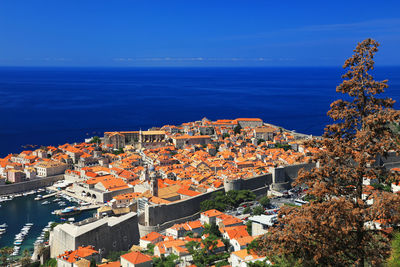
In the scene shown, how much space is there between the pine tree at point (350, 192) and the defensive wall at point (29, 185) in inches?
904

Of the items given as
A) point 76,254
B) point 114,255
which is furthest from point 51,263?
point 114,255

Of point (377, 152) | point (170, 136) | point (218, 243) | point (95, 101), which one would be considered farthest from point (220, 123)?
point (95, 101)

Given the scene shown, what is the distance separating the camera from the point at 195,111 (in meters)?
59.8

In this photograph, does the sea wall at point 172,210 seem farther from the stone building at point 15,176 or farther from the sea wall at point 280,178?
the stone building at point 15,176

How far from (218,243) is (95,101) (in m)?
62.9

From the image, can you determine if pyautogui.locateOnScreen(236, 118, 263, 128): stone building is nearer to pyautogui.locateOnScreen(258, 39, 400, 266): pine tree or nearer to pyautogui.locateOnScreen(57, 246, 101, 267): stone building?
pyautogui.locateOnScreen(57, 246, 101, 267): stone building

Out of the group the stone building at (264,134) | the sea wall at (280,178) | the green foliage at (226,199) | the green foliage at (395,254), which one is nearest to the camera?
the green foliage at (395,254)

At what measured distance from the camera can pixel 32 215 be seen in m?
20.3

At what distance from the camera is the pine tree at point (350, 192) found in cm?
367

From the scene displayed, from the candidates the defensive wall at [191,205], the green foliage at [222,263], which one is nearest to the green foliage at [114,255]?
the defensive wall at [191,205]

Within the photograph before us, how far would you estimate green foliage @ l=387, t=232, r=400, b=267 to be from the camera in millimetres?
4537

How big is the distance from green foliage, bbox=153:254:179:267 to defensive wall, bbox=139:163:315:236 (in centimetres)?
452

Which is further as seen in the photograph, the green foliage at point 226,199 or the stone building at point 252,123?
the stone building at point 252,123

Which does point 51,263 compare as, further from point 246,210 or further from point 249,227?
point 246,210
